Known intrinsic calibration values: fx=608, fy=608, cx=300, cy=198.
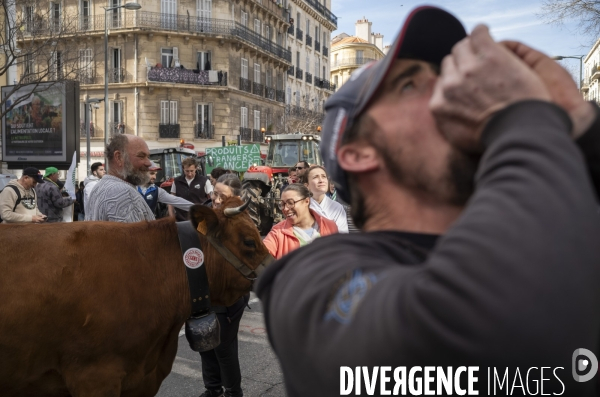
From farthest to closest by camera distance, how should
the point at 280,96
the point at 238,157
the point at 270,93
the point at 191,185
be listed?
the point at 280,96, the point at 270,93, the point at 238,157, the point at 191,185

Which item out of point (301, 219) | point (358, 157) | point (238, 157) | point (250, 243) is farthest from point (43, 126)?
point (358, 157)

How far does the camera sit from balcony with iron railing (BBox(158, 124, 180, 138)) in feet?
133

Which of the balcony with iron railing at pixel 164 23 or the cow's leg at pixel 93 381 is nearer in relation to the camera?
the cow's leg at pixel 93 381

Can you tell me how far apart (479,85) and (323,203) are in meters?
5.88

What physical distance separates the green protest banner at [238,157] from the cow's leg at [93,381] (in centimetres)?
1462

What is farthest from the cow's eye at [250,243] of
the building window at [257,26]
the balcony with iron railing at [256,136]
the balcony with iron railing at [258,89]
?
the building window at [257,26]

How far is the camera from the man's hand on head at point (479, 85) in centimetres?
88

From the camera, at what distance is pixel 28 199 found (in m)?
9.76

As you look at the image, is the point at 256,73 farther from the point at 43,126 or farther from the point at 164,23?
the point at 43,126

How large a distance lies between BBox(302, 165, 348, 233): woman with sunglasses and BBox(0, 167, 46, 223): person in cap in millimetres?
4673

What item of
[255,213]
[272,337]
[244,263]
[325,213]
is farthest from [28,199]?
[272,337]

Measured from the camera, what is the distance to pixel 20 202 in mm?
9578

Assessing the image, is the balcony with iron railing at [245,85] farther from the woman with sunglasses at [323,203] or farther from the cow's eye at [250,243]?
the cow's eye at [250,243]

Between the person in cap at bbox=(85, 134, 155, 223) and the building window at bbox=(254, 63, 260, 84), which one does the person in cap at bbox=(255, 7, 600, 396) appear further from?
Result: the building window at bbox=(254, 63, 260, 84)
